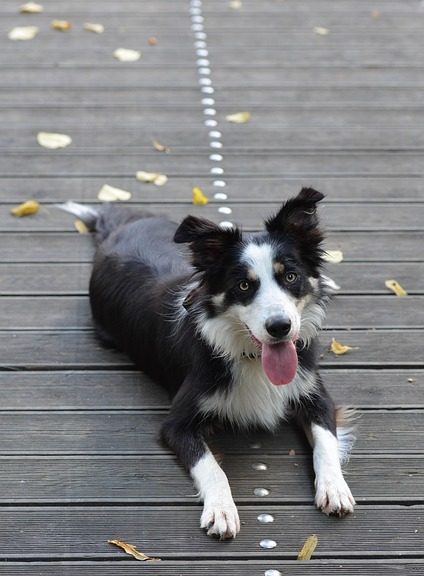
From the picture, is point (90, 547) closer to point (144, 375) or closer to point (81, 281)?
point (144, 375)

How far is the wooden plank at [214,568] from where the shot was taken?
307 cm

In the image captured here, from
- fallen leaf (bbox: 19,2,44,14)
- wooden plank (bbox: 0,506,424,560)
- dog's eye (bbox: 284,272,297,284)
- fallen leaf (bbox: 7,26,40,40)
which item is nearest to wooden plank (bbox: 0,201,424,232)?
dog's eye (bbox: 284,272,297,284)

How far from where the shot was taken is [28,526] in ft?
10.7

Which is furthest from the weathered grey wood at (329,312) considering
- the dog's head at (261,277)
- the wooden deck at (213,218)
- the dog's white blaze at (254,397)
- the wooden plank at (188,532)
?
the wooden plank at (188,532)

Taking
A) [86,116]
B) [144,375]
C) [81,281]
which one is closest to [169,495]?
[144,375]

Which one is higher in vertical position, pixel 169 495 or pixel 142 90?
pixel 169 495

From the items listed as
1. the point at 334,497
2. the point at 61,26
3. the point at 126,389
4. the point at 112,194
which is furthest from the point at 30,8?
the point at 334,497

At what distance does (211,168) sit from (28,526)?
2755 millimetres

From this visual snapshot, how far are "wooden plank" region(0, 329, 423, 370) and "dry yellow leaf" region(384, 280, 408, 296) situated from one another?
0.30 meters

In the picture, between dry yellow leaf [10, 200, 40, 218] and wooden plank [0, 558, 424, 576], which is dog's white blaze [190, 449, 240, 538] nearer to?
wooden plank [0, 558, 424, 576]

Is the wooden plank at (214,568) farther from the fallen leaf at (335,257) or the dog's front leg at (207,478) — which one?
the fallen leaf at (335,257)

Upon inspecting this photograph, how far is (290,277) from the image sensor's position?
3.48 meters

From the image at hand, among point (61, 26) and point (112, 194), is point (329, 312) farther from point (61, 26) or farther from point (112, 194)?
point (61, 26)

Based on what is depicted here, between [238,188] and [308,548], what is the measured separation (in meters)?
2.57
